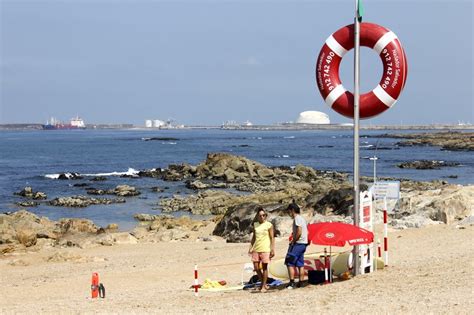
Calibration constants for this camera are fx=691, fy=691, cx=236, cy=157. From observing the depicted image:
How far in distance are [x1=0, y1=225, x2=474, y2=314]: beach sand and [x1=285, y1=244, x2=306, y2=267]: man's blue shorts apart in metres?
0.42

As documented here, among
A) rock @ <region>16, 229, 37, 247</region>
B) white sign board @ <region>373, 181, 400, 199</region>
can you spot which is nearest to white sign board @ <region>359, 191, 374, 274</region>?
white sign board @ <region>373, 181, 400, 199</region>

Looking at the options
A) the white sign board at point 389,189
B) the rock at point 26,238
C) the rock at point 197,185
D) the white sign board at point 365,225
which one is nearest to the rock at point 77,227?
the rock at point 26,238

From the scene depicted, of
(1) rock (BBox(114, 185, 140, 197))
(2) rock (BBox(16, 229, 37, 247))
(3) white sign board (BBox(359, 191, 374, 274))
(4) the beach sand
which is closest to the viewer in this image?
(4) the beach sand

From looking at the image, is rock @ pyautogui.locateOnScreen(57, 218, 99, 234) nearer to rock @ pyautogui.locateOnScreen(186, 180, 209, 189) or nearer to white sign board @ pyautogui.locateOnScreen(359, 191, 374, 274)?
white sign board @ pyautogui.locateOnScreen(359, 191, 374, 274)

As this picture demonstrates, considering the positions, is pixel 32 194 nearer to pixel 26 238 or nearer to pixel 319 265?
pixel 26 238

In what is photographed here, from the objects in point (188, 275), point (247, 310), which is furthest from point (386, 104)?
point (188, 275)

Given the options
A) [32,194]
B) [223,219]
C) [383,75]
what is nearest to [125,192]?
[32,194]

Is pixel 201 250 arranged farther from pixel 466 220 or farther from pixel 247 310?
pixel 247 310

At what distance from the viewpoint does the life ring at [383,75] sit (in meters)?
11.1

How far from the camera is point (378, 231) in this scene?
17.2 metres

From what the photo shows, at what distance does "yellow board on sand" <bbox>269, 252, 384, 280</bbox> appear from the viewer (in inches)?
439

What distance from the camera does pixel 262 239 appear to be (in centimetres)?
1078

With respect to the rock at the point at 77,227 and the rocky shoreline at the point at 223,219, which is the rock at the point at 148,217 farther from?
the rock at the point at 77,227

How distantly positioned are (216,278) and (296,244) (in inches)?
125
